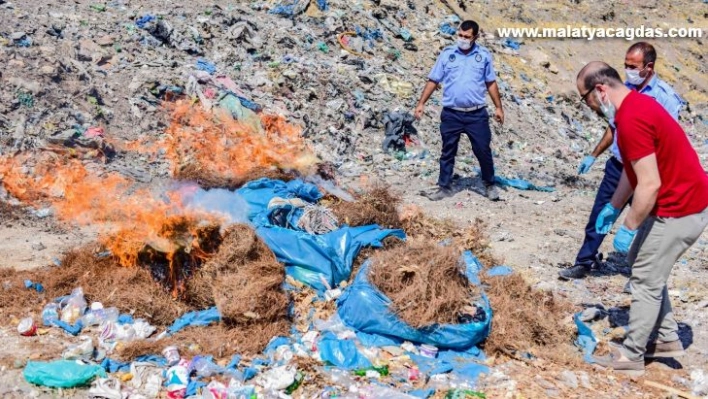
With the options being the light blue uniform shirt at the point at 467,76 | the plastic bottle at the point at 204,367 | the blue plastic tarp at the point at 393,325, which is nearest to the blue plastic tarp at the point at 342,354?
the blue plastic tarp at the point at 393,325

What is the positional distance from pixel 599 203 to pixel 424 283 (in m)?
1.67

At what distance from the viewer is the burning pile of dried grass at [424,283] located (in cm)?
419

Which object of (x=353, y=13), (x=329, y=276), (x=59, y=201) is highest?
(x=353, y=13)

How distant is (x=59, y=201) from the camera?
6605mm

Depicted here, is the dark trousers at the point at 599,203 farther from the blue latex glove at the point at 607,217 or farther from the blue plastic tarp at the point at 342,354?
the blue plastic tarp at the point at 342,354

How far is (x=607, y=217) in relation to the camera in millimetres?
4355

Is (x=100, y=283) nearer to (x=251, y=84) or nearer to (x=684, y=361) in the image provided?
(x=684, y=361)

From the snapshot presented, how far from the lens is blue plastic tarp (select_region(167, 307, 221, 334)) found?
436 cm

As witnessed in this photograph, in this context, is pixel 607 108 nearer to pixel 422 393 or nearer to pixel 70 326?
pixel 422 393

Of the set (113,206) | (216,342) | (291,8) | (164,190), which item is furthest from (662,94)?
(291,8)

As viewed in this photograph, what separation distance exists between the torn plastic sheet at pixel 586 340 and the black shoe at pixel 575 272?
0.74 m

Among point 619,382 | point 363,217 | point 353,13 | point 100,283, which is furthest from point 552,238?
point 353,13

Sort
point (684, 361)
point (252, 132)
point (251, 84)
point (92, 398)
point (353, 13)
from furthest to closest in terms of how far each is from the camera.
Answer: point (353, 13)
point (251, 84)
point (252, 132)
point (684, 361)
point (92, 398)

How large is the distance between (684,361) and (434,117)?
618cm
